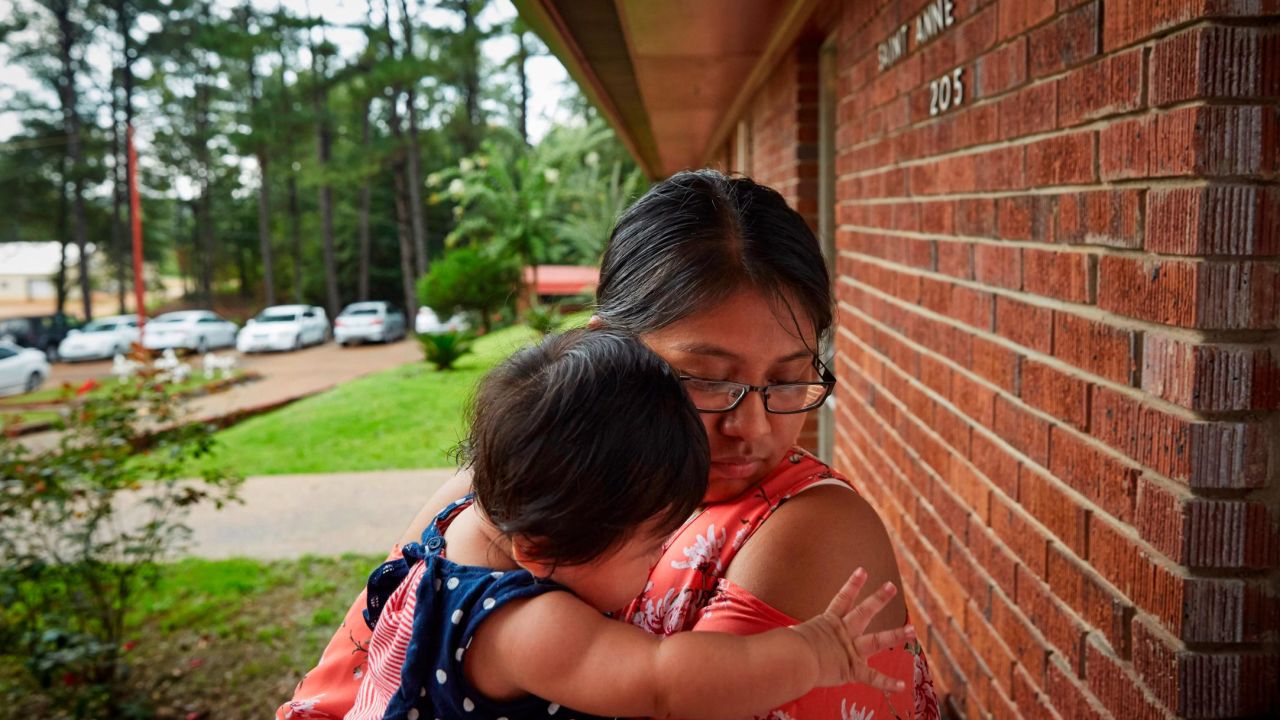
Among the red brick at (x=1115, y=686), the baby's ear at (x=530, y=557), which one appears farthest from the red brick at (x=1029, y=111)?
the baby's ear at (x=530, y=557)

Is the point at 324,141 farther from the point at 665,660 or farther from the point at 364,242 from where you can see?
the point at 665,660

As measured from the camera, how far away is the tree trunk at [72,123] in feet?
113

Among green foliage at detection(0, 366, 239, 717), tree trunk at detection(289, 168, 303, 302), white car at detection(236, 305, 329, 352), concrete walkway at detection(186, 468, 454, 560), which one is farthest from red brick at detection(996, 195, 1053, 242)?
tree trunk at detection(289, 168, 303, 302)

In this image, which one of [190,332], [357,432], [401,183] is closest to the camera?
[357,432]

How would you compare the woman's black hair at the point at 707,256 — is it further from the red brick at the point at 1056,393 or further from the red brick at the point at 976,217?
the red brick at the point at 976,217

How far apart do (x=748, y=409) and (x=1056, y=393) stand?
2.02 feet

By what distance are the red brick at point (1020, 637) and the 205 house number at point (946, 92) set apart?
1117mm

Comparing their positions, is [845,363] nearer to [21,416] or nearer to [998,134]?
[998,134]

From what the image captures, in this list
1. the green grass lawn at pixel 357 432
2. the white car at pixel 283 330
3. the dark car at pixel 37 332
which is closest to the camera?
the green grass lawn at pixel 357 432

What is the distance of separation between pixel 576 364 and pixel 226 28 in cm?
3519

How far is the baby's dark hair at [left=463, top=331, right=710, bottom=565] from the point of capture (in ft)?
3.93

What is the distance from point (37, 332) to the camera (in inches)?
1275

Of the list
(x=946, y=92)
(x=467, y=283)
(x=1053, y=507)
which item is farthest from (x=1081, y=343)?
(x=467, y=283)

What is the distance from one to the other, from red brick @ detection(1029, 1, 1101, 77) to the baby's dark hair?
893 mm
